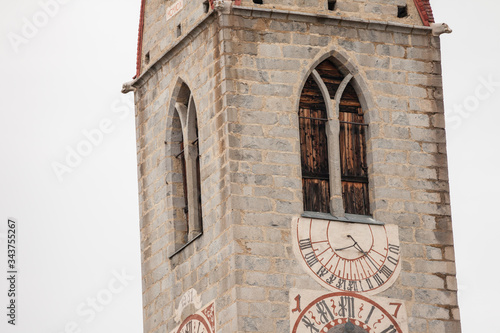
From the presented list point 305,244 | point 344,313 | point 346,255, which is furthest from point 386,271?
point 305,244

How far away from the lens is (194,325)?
50.4 m

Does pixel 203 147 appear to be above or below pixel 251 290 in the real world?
above

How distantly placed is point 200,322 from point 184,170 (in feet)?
12.3

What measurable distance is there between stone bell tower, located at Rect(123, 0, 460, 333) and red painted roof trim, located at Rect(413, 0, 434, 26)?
0.09 ft

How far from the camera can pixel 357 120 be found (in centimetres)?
5153

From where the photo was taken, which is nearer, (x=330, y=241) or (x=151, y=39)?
(x=330, y=241)

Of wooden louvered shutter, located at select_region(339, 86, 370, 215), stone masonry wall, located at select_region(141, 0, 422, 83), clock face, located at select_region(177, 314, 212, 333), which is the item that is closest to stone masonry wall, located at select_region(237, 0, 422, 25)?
stone masonry wall, located at select_region(141, 0, 422, 83)

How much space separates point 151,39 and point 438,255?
7691 millimetres

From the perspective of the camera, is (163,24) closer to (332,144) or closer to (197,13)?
(197,13)

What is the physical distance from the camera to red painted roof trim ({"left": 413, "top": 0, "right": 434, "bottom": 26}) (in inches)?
2064

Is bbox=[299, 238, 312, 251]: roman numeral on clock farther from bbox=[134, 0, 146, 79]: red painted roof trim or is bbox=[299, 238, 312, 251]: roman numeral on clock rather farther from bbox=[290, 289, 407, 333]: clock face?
bbox=[134, 0, 146, 79]: red painted roof trim

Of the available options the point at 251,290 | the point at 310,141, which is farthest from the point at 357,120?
the point at 251,290

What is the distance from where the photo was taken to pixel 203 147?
168ft

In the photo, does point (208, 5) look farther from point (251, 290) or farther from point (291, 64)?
point (251, 290)
